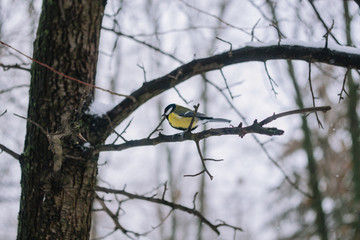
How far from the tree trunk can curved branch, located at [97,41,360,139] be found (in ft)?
0.90

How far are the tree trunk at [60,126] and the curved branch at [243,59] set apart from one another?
27 cm

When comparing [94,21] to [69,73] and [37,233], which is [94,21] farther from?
[37,233]

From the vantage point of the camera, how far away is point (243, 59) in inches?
94.0

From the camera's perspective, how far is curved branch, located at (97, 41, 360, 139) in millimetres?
2236

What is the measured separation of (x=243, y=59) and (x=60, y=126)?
1.28 m

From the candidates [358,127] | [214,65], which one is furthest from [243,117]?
[358,127]

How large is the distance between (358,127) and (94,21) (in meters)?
4.97

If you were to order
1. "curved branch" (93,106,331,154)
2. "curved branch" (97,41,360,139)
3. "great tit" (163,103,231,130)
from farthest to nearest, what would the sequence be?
"great tit" (163,103,231,130) → "curved branch" (97,41,360,139) → "curved branch" (93,106,331,154)

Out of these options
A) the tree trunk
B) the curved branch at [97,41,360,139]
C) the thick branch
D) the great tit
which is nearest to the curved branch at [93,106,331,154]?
the thick branch

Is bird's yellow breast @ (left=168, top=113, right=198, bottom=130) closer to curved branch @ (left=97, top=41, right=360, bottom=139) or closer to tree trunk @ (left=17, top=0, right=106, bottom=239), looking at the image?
curved branch @ (left=97, top=41, right=360, bottom=139)

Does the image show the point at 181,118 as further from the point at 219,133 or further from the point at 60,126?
the point at 219,133

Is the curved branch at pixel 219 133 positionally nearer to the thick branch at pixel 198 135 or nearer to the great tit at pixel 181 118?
the thick branch at pixel 198 135

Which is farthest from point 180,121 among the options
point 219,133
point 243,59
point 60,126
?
point 219,133

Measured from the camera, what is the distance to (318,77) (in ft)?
24.5
